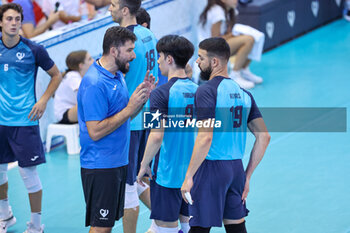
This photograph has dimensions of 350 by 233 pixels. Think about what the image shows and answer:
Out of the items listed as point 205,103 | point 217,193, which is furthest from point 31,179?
point 205,103

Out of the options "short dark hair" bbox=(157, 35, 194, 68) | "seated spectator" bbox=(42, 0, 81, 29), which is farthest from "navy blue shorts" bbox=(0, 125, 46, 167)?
"seated spectator" bbox=(42, 0, 81, 29)

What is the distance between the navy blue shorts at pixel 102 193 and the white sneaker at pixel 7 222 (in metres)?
1.63

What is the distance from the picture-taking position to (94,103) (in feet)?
16.6

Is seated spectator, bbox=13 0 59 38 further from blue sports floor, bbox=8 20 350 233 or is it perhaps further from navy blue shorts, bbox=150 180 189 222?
navy blue shorts, bbox=150 180 189 222

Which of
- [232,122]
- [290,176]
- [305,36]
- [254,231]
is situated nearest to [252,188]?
[290,176]

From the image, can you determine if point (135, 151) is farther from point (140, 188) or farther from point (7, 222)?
point (7, 222)

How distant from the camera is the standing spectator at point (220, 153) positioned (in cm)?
492

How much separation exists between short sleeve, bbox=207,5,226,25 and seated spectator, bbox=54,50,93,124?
2.80m

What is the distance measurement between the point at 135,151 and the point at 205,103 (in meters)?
1.31

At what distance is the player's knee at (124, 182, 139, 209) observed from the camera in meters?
5.93

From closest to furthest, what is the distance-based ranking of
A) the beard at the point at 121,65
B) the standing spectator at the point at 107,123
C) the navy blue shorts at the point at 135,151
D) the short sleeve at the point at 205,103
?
the short sleeve at the point at 205,103
the standing spectator at the point at 107,123
the beard at the point at 121,65
the navy blue shorts at the point at 135,151

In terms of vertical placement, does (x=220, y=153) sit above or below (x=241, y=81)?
above

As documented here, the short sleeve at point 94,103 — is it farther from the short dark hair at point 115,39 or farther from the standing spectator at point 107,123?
the short dark hair at point 115,39

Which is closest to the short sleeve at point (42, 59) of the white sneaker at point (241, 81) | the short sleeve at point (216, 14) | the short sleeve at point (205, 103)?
the short sleeve at point (205, 103)
